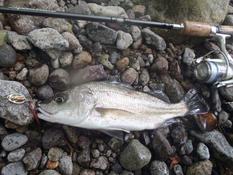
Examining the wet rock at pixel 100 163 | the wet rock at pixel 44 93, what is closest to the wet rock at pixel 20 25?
the wet rock at pixel 44 93

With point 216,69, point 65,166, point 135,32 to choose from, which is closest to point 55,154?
point 65,166

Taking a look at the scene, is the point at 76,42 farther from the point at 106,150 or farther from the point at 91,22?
the point at 106,150

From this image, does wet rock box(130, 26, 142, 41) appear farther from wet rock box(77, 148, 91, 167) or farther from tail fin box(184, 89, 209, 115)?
wet rock box(77, 148, 91, 167)

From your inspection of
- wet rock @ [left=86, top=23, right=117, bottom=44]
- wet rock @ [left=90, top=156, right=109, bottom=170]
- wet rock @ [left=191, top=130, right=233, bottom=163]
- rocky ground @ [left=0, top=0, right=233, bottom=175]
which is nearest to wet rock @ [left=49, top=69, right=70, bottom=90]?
rocky ground @ [left=0, top=0, right=233, bottom=175]

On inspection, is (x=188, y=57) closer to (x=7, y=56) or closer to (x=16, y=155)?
(x=7, y=56)

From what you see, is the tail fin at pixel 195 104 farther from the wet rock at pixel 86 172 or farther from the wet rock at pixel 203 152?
the wet rock at pixel 86 172

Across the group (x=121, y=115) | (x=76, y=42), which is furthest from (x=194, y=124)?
(x=76, y=42)
